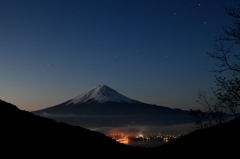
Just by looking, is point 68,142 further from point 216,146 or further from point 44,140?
point 216,146

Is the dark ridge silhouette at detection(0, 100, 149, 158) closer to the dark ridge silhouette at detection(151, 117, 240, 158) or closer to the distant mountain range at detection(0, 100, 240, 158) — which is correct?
the distant mountain range at detection(0, 100, 240, 158)

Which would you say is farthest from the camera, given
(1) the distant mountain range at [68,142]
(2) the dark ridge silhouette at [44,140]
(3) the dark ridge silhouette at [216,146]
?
(2) the dark ridge silhouette at [44,140]

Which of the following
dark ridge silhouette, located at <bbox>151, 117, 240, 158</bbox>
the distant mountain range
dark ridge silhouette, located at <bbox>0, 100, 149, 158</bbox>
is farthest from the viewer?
dark ridge silhouette, located at <bbox>0, 100, 149, 158</bbox>

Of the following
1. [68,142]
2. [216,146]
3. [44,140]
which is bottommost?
[216,146]

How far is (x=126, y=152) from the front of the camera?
1120 cm

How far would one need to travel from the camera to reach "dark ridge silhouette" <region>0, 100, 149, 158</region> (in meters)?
7.71

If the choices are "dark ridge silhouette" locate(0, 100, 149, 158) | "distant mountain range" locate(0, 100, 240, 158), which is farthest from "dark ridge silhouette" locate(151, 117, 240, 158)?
"dark ridge silhouette" locate(0, 100, 149, 158)

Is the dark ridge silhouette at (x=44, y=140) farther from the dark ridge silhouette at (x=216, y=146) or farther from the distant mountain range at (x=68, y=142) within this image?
the dark ridge silhouette at (x=216, y=146)

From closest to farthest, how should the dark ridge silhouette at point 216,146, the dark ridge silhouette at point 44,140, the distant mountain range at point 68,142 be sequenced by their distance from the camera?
the dark ridge silhouette at point 216,146
the distant mountain range at point 68,142
the dark ridge silhouette at point 44,140

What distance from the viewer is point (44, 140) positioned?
884 centimetres

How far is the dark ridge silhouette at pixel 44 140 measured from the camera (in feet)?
25.3

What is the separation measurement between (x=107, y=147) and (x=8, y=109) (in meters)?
5.82

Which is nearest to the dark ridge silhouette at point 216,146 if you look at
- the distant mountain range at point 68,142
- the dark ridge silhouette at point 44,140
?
the distant mountain range at point 68,142

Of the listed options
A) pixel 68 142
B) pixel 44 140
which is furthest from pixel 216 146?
pixel 44 140
